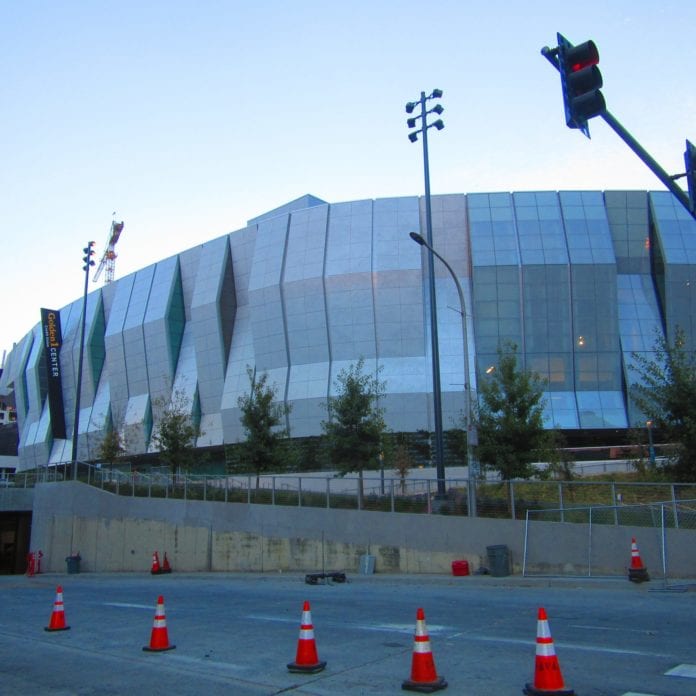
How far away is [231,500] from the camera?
89.2 ft

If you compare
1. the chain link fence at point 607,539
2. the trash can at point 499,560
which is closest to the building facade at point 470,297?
the chain link fence at point 607,539

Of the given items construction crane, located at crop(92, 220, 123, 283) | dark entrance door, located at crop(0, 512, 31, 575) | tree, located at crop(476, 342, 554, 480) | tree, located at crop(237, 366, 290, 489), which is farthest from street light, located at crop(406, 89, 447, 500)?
construction crane, located at crop(92, 220, 123, 283)

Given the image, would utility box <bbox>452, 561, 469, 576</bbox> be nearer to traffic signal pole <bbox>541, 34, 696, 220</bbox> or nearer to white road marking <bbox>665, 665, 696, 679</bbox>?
white road marking <bbox>665, 665, 696, 679</bbox>

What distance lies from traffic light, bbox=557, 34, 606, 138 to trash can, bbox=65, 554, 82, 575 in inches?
1267

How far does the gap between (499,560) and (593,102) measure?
14.4 meters

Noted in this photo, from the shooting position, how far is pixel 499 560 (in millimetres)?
18438

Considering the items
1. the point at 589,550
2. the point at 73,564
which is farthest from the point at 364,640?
the point at 73,564

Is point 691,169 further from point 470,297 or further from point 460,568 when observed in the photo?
point 470,297

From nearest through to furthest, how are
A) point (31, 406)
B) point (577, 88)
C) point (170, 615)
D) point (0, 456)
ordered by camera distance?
point (577, 88) < point (170, 615) < point (31, 406) < point (0, 456)

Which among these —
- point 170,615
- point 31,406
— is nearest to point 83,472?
point 170,615

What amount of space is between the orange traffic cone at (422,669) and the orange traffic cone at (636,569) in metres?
11.3

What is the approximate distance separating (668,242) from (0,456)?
3791 inches

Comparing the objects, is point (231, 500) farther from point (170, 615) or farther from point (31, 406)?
point (31, 406)

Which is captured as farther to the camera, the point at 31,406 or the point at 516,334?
the point at 31,406
